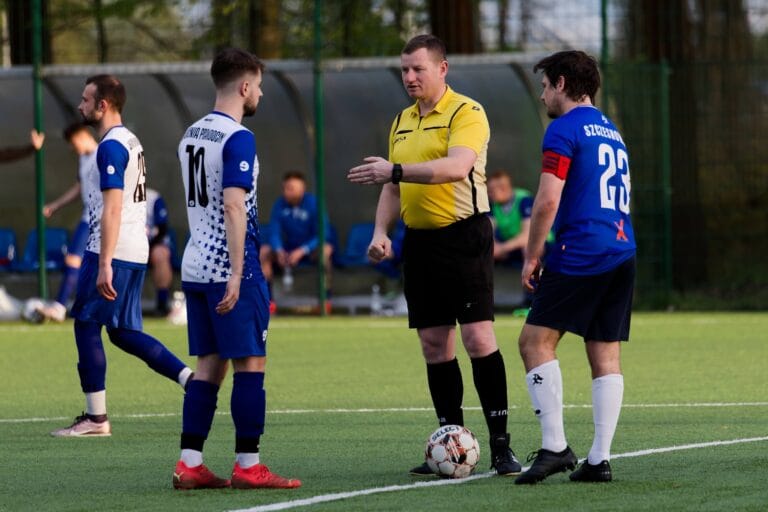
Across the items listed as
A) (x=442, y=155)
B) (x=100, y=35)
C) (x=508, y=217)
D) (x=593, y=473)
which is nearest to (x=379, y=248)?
(x=442, y=155)

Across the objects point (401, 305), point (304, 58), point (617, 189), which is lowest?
point (401, 305)

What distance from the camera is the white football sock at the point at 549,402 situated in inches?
280

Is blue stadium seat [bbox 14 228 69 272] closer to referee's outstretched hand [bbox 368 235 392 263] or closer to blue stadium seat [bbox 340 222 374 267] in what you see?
blue stadium seat [bbox 340 222 374 267]

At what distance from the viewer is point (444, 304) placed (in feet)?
25.2

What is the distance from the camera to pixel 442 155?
754 centimetres

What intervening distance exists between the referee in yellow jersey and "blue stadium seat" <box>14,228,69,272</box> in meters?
12.8

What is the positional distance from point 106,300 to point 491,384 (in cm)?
266

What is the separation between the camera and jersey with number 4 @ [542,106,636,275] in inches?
275

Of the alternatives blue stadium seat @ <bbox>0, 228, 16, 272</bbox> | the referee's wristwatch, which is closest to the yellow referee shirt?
the referee's wristwatch

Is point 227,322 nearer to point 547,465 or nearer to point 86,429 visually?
point 547,465

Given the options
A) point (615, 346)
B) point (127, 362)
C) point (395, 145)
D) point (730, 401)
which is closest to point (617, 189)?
point (615, 346)

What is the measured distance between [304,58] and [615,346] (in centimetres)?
1577

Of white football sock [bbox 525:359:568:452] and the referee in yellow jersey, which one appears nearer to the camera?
white football sock [bbox 525:359:568:452]

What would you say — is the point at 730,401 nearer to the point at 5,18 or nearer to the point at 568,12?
the point at 568,12
